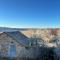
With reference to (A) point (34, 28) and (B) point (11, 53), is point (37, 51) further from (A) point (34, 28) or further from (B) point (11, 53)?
(A) point (34, 28)

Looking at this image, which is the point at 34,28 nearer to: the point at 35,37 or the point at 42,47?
the point at 35,37

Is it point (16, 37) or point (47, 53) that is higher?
point (16, 37)

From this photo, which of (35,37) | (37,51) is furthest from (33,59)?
(35,37)

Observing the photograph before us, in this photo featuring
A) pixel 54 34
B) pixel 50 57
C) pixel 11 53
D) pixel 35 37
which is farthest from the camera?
pixel 54 34

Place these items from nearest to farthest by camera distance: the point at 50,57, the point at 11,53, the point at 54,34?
the point at 50,57, the point at 11,53, the point at 54,34

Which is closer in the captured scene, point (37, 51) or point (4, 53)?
point (37, 51)

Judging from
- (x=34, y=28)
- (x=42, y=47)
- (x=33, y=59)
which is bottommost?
(x=33, y=59)
